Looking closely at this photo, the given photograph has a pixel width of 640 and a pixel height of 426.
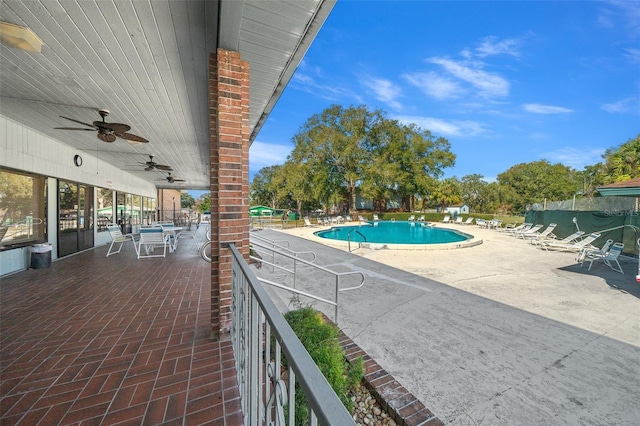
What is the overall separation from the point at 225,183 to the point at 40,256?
19.6 feet

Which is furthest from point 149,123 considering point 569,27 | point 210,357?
point 569,27

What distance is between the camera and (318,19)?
93.4 inches

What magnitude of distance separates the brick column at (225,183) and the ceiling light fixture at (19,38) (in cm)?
191

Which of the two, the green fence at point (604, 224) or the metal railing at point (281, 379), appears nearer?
the metal railing at point (281, 379)

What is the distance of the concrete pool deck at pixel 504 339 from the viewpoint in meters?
2.21

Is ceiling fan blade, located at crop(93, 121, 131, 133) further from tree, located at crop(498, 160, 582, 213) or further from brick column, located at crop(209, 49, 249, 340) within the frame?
tree, located at crop(498, 160, 582, 213)

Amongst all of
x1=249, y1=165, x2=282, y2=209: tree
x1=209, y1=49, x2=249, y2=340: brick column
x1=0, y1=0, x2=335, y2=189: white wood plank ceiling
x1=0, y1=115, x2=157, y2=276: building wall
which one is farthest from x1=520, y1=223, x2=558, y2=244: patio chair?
x1=249, y1=165, x2=282, y2=209: tree

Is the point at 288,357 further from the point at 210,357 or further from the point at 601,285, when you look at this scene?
the point at 601,285

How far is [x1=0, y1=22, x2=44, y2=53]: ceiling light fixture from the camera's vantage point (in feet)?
8.32

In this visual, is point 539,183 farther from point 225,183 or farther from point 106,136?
point 106,136

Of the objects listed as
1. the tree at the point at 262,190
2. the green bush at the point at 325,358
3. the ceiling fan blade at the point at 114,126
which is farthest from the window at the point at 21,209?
the tree at the point at 262,190

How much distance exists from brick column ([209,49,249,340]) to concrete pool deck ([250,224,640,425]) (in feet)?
5.74

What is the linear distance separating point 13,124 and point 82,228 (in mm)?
3582

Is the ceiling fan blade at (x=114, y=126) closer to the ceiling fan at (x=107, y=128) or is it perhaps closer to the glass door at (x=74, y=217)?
the ceiling fan at (x=107, y=128)
